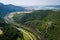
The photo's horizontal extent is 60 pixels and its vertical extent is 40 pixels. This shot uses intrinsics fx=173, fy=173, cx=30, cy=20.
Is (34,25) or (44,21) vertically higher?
(44,21)

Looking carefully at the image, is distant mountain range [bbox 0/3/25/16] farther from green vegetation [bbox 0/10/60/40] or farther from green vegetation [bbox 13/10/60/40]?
green vegetation [bbox 13/10/60/40]

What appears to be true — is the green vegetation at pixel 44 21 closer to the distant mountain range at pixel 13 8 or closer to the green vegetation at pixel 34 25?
the green vegetation at pixel 34 25

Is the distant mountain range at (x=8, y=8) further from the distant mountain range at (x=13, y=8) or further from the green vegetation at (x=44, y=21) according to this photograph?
the green vegetation at (x=44, y=21)

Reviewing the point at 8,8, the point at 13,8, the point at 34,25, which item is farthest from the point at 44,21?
the point at 13,8

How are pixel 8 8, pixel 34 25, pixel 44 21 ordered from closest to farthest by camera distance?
pixel 34 25 < pixel 44 21 < pixel 8 8

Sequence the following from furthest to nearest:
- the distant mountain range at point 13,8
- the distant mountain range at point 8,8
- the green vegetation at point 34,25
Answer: the distant mountain range at point 8,8, the distant mountain range at point 13,8, the green vegetation at point 34,25

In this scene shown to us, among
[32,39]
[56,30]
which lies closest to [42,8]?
[56,30]

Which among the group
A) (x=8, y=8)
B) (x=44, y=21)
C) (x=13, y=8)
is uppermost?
(x=44, y=21)

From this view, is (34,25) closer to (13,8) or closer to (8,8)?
(8,8)

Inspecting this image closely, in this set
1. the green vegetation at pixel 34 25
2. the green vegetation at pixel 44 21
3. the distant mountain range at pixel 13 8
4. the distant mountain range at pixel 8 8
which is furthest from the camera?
the distant mountain range at pixel 8 8

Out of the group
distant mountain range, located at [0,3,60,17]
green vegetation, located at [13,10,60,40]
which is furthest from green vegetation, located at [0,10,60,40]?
distant mountain range, located at [0,3,60,17]

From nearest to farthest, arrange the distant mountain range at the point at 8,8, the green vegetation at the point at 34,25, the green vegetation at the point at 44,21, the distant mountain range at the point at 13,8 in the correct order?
the green vegetation at the point at 34,25, the green vegetation at the point at 44,21, the distant mountain range at the point at 13,8, the distant mountain range at the point at 8,8

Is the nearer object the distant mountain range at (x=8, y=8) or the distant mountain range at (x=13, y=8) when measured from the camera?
the distant mountain range at (x=13, y=8)

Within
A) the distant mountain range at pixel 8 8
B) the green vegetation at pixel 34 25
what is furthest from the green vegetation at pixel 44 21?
the distant mountain range at pixel 8 8
